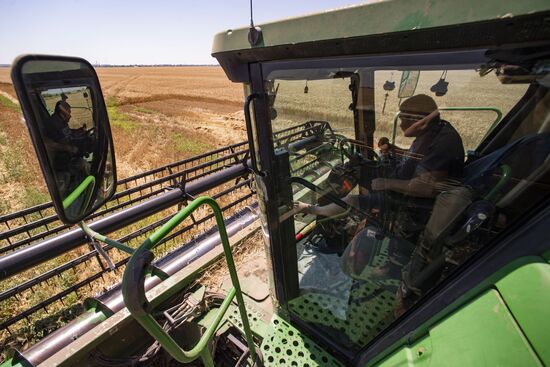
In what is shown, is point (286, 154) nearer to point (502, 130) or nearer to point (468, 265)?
point (468, 265)

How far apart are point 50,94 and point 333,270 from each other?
70.2 inches

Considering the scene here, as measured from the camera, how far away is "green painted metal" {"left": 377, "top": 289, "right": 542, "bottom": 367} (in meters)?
0.70

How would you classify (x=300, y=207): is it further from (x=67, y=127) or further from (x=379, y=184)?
(x=67, y=127)

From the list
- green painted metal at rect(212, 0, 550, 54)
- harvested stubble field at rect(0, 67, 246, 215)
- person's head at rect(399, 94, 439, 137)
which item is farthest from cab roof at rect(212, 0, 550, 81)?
harvested stubble field at rect(0, 67, 246, 215)

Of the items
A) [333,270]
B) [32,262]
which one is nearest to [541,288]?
[333,270]

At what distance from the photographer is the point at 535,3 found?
56 centimetres

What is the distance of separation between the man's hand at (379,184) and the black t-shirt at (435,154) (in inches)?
2.7

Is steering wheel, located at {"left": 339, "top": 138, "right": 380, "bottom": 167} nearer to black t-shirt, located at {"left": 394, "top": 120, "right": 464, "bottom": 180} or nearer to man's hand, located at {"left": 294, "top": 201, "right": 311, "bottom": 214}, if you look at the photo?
black t-shirt, located at {"left": 394, "top": 120, "right": 464, "bottom": 180}

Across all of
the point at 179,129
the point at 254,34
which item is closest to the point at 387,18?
the point at 254,34

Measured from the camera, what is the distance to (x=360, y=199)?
→ 1521 mm

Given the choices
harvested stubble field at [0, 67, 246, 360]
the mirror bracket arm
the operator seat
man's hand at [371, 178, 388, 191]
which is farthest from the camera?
harvested stubble field at [0, 67, 246, 360]

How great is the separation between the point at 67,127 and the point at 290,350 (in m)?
1.78

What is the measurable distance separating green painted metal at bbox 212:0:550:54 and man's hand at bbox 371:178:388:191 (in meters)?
0.85

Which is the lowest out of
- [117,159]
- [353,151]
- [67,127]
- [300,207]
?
[117,159]
